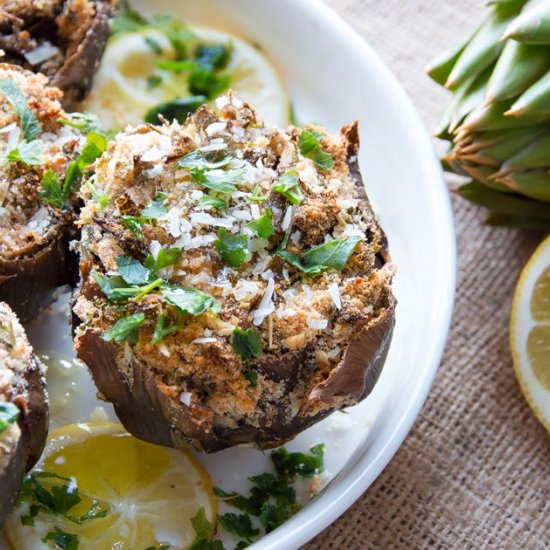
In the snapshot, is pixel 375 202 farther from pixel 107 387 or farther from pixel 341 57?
pixel 107 387

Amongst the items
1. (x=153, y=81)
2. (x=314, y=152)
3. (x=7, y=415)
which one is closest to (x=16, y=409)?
(x=7, y=415)

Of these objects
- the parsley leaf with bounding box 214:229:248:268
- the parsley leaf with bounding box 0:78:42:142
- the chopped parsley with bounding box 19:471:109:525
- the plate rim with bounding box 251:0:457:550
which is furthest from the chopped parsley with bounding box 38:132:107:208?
the plate rim with bounding box 251:0:457:550

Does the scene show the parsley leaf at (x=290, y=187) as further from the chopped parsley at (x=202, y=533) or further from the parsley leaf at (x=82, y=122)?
the chopped parsley at (x=202, y=533)

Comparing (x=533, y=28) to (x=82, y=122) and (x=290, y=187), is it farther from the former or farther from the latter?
(x=82, y=122)

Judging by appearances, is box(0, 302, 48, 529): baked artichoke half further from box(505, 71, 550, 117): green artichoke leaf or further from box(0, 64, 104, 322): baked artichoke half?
box(505, 71, 550, 117): green artichoke leaf

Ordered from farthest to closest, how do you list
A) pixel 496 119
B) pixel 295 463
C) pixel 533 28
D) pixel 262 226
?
pixel 496 119
pixel 533 28
pixel 295 463
pixel 262 226

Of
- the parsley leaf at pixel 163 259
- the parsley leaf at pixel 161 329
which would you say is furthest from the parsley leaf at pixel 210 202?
the parsley leaf at pixel 161 329
